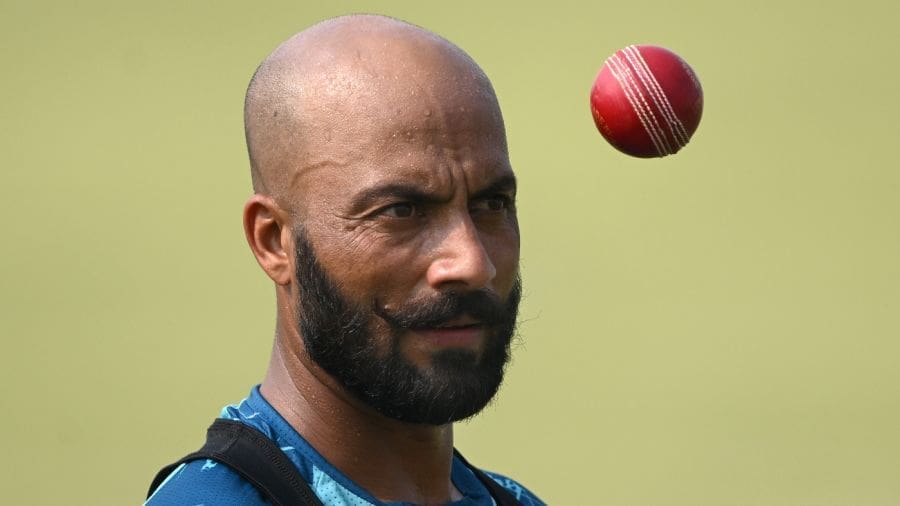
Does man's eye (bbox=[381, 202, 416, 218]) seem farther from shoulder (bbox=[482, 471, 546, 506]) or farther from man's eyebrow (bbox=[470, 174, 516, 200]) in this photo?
shoulder (bbox=[482, 471, 546, 506])

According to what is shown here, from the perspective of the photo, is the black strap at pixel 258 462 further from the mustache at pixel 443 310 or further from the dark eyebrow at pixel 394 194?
the dark eyebrow at pixel 394 194

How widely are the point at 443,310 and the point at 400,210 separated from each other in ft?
0.48

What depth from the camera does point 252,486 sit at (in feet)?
5.69

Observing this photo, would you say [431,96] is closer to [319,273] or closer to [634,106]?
[319,273]

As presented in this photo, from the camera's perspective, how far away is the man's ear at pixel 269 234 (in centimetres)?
192

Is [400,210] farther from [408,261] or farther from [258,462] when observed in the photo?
[258,462]

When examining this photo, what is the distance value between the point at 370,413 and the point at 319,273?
22 centimetres

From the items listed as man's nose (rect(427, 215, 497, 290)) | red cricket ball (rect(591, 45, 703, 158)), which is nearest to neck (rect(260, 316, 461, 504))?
man's nose (rect(427, 215, 497, 290))

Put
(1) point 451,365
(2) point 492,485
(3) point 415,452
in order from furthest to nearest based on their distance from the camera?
(2) point 492,485
(3) point 415,452
(1) point 451,365

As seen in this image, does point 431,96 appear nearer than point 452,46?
Yes

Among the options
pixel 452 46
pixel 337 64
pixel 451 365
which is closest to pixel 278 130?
pixel 337 64

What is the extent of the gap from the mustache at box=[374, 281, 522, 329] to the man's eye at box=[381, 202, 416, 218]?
0.39 feet

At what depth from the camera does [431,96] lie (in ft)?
6.11

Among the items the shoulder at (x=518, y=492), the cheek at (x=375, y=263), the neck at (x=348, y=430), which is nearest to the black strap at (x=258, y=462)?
the neck at (x=348, y=430)
